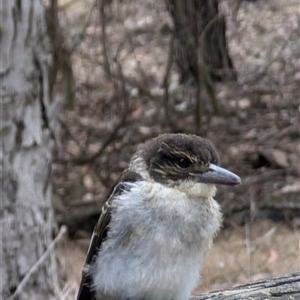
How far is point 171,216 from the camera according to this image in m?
3.01

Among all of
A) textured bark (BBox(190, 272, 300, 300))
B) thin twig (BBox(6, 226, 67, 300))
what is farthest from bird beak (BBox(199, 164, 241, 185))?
thin twig (BBox(6, 226, 67, 300))

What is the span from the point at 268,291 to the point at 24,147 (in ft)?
7.02

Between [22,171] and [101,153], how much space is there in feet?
9.09

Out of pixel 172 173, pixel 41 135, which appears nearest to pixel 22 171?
pixel 41 135

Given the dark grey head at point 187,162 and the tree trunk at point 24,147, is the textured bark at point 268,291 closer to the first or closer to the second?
the dark grey head at point 187,162

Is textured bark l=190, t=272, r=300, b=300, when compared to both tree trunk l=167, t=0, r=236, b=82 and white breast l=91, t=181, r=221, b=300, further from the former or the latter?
tree trunk l=167, t=0, r=236, b=82

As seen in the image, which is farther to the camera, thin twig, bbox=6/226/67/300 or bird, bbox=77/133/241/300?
thin twig, bbox=6/226/67/300

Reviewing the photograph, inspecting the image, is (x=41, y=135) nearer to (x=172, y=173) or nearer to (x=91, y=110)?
(x=172, y=173)

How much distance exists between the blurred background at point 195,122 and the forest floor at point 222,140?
0.05ft

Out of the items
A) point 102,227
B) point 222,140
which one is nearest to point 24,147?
point 102,227

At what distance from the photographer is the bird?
3.03m

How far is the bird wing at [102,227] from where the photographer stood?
3248 millimetres

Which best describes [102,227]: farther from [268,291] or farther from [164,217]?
[268,291]

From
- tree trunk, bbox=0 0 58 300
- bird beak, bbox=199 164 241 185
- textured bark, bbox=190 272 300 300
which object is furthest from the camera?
tree trunk, bbox=0 0 58 300
